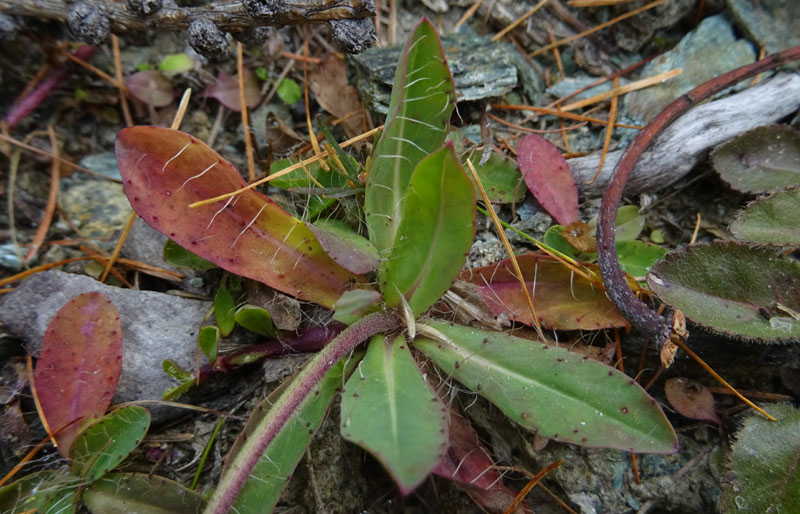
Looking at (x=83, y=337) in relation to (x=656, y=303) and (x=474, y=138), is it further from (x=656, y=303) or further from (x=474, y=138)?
(x=656, y=303)

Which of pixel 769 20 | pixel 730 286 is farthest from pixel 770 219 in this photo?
pixel 769 20

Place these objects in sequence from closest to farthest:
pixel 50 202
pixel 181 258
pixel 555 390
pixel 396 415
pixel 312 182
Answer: pixel 396 415
pixel 555 390
pixel 181 258
pixel 312 182
pixel 50 202

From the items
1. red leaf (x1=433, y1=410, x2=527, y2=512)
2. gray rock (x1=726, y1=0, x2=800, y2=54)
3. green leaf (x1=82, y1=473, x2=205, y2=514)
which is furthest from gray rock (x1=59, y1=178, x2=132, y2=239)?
gray rock (x1=726, y1=0, x2=800, y2=54)

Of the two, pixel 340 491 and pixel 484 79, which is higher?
pixel 484 79

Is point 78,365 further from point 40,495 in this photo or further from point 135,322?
point 40,495

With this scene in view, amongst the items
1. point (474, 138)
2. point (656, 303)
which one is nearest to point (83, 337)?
point (474, 138)
